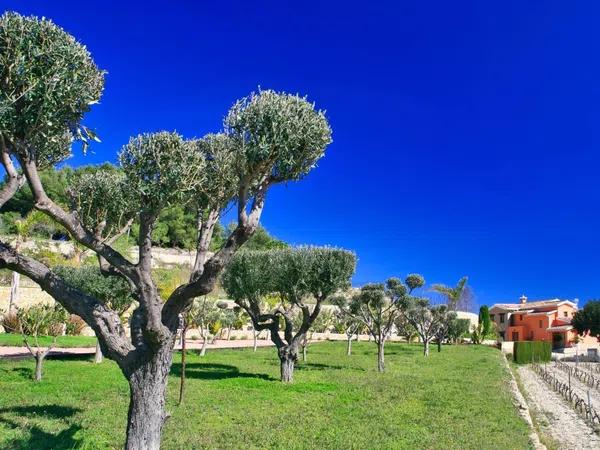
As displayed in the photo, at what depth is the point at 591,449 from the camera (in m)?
14.1

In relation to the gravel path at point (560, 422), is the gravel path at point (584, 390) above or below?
below

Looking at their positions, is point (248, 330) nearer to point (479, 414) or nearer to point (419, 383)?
point (419, 383)

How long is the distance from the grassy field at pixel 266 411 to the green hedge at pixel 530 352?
1254 inches

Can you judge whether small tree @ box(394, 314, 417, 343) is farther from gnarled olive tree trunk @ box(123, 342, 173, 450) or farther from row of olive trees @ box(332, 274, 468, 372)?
gnarled olive tree trunk @ box(123, 342, 173, 450)

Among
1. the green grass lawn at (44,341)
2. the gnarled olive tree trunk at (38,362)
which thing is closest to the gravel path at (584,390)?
the gnarled olive tree trunk at (38,362)

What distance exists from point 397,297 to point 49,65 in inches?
1230

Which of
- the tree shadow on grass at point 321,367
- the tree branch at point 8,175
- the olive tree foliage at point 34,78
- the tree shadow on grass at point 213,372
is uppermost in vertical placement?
the olive tree foliage at point 34,78

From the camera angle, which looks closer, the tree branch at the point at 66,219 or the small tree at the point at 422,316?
the tree branch at the point at 66,219

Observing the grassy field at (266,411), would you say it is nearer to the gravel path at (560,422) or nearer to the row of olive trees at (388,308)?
the gravel path at (560,422)

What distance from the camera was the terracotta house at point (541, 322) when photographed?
81688 mm

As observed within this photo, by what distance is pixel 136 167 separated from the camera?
1045 cm

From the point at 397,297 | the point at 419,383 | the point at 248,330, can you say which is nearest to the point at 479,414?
the point at 419,383

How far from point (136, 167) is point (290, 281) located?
15.5 meters

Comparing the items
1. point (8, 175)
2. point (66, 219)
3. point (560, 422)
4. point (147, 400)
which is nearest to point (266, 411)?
point (147, 400)
